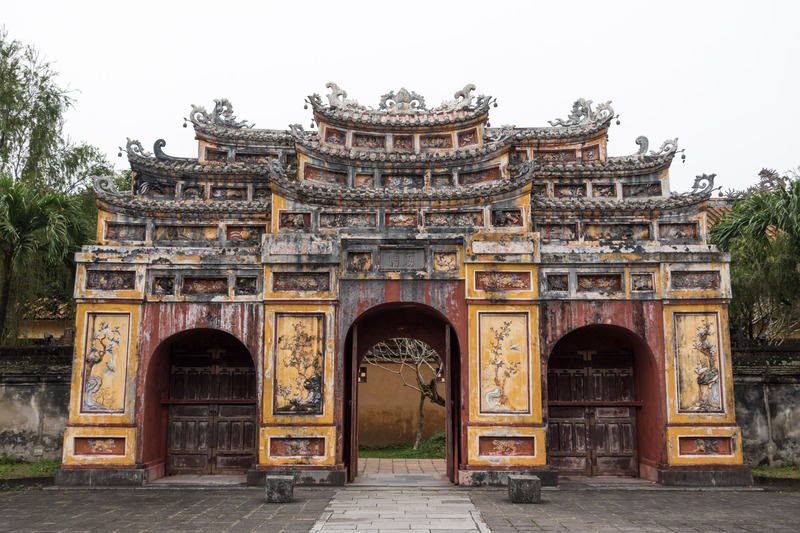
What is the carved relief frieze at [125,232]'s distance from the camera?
46.2 feet

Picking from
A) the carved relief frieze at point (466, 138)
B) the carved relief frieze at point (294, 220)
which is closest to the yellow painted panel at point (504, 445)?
the carved relief frieze at point (294, 220)

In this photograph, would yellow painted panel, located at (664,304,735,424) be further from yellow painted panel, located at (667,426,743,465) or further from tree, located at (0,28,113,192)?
tree, located at (0,28,113,192)

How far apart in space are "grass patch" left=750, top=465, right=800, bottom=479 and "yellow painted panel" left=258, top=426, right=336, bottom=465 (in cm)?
792

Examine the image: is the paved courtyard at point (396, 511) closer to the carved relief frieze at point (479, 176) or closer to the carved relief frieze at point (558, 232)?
the carved relief frieze at point (558, 232)

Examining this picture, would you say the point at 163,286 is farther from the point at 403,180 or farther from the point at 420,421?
the point at 420,421

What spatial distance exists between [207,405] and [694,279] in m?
9.86

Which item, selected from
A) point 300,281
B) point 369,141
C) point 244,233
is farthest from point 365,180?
point 300,281

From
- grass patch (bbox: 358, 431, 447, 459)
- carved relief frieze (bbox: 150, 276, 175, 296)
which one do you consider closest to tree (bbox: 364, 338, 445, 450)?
grass patch (bbox: 358, 431, 447, 459)

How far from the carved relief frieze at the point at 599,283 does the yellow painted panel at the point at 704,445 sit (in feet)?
9.07

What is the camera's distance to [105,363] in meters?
13.2

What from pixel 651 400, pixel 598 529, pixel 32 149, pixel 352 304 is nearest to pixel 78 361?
pixel 352 304

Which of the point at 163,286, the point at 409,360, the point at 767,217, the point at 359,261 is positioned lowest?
the point at 409,360

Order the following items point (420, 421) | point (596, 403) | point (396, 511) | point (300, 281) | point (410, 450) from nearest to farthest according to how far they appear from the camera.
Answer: point (396, 511), point (300, 281), point (596, 403), point (410, 450), point (420, 421)

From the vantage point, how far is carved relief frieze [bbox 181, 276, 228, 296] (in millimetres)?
13570
